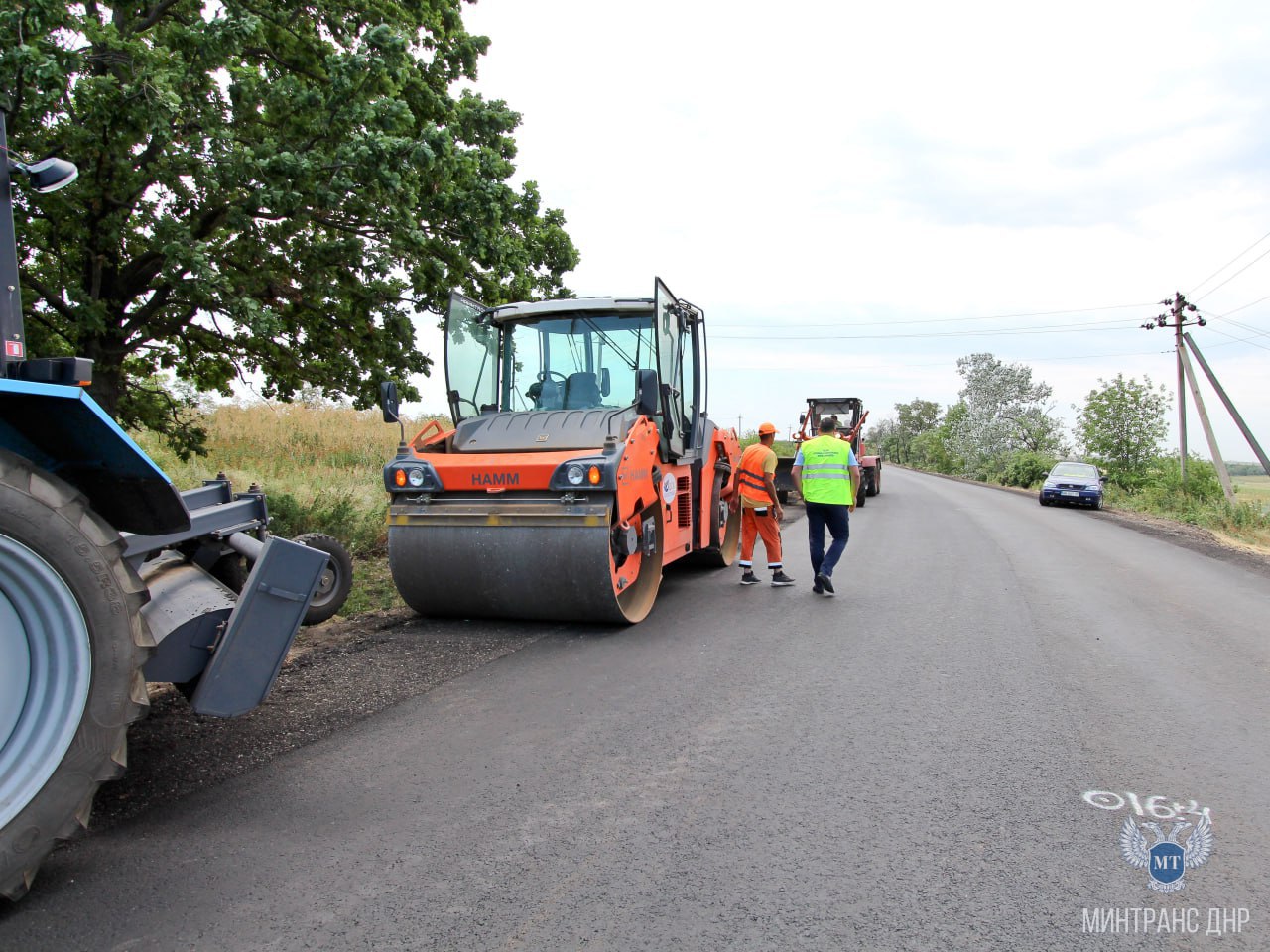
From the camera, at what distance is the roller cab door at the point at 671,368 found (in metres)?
7.30

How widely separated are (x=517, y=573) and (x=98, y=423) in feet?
11.9

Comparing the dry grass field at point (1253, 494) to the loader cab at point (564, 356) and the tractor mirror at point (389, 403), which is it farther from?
the tractor mirror at point (389, 403)

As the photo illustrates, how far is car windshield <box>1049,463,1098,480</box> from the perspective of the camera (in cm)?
2639

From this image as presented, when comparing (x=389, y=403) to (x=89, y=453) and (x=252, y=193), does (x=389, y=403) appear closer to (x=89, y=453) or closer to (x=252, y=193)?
(x=252, y=193)

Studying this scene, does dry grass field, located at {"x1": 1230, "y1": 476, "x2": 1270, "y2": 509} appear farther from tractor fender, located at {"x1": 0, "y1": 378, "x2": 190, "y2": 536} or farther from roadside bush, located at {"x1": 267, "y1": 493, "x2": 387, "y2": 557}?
tractor fender, located at {"x1": 0, "y1": 378, "x2": 190, "y2": 536}

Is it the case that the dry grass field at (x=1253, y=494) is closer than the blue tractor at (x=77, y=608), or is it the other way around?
the blue tractor at (x=77, y=608)

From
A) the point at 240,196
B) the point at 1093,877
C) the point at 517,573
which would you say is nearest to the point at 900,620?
the point at 517,573

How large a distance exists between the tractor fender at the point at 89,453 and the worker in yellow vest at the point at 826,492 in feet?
20.4

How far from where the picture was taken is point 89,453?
9.59 feet

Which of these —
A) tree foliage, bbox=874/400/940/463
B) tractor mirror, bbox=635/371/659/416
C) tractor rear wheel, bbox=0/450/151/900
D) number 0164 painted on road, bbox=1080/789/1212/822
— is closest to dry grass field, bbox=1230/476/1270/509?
tractor mirror, bbox=635/371/659/416

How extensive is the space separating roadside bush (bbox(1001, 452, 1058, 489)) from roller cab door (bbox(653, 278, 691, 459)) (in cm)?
3961

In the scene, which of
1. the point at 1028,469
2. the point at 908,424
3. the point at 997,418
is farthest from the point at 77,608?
the point at 908,424

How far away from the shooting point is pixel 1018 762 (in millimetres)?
3883

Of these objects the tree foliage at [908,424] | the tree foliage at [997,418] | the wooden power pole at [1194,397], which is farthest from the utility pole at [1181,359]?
the tree foliage at [908,424]
